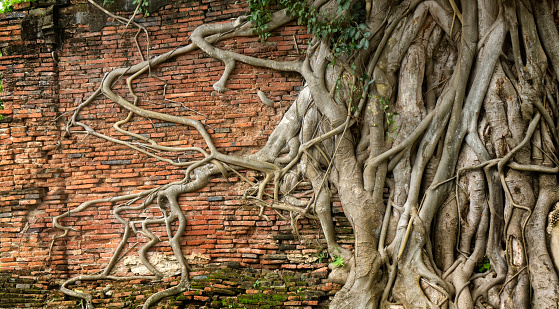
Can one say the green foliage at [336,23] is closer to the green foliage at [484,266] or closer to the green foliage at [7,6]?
the green foliage at [484,266]

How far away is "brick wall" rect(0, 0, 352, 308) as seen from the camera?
509cm

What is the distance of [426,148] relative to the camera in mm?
4395

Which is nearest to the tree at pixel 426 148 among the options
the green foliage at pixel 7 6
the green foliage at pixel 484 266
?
the green foliage at pixel 484 266

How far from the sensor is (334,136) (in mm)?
4805

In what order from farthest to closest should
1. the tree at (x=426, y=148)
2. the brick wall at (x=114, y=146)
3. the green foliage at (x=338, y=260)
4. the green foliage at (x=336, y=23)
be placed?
the brick wall at (x=114, y=146) → the green foliage at (x=338, y=260) → the green foliage at (x=336, y=23) → the tree at (x=426, y=148)

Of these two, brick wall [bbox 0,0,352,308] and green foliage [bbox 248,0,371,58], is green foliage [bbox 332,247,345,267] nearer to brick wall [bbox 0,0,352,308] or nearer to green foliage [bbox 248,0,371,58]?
brick wall [bbox 0,0,352,308]

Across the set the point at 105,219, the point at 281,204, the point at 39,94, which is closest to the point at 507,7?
the point at 281,204

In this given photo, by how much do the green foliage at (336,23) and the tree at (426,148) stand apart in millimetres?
14

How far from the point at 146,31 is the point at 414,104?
2888 millimetres

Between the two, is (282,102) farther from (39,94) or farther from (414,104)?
(39,94)

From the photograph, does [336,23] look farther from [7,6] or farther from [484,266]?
[7,6]

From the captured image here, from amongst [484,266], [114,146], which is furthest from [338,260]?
[114,146]

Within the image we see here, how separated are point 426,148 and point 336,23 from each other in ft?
4.43

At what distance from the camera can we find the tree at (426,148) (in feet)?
13.4
